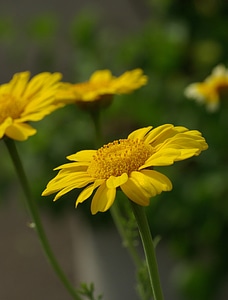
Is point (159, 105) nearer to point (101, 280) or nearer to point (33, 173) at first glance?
point (33, 173)

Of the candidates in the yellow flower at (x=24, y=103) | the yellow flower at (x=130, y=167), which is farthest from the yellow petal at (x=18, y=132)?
the yellow flower at (x=130, y=167)

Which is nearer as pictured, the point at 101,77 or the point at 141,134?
the point at 141,134

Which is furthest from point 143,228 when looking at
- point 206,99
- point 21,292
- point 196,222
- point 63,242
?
point 63,242

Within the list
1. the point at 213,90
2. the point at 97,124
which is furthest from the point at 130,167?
the point at 213,90

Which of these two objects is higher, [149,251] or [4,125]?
[4,125]

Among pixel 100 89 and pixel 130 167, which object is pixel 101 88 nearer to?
pixel 100 89

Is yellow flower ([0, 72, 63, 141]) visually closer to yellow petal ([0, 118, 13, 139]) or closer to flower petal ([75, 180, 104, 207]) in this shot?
yellow petal ([0, 118, 13, 139])
